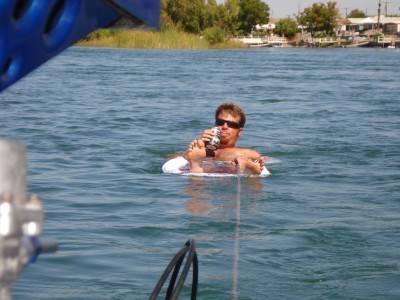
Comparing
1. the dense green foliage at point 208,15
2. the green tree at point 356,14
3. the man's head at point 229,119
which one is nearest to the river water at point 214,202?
the man's head at point 229,119

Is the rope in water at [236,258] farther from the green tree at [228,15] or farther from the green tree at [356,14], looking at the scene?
the green tree at [356,14]

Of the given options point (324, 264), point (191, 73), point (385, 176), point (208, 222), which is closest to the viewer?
point (324, 264)

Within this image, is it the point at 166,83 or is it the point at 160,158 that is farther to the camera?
the point at 166,83

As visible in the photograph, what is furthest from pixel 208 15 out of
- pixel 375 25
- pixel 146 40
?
pixel 375 25

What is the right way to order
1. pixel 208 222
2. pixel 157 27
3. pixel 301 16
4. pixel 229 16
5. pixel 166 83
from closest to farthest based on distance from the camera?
pixel 157 27
pixel 208 222
pixel 166 83
pixel 229 16
pixel 301 16

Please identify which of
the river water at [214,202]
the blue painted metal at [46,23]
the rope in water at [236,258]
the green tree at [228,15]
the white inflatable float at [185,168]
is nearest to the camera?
the blue painted metal at [46,23]

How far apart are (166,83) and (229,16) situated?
80.7m

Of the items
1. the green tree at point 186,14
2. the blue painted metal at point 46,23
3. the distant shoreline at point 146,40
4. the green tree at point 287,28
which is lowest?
the green tree at point 287,28

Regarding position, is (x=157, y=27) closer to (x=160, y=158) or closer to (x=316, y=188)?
(x=316, y=188)

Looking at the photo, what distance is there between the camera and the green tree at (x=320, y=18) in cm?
12644

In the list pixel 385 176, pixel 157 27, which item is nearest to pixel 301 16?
pixel 385 176

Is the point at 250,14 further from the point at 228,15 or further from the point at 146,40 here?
the point at 146,40

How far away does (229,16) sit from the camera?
105m

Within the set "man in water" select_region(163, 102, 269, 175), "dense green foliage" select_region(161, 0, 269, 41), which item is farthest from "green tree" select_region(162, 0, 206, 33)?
"man in water" select_region(163, 102, 269, 175)
